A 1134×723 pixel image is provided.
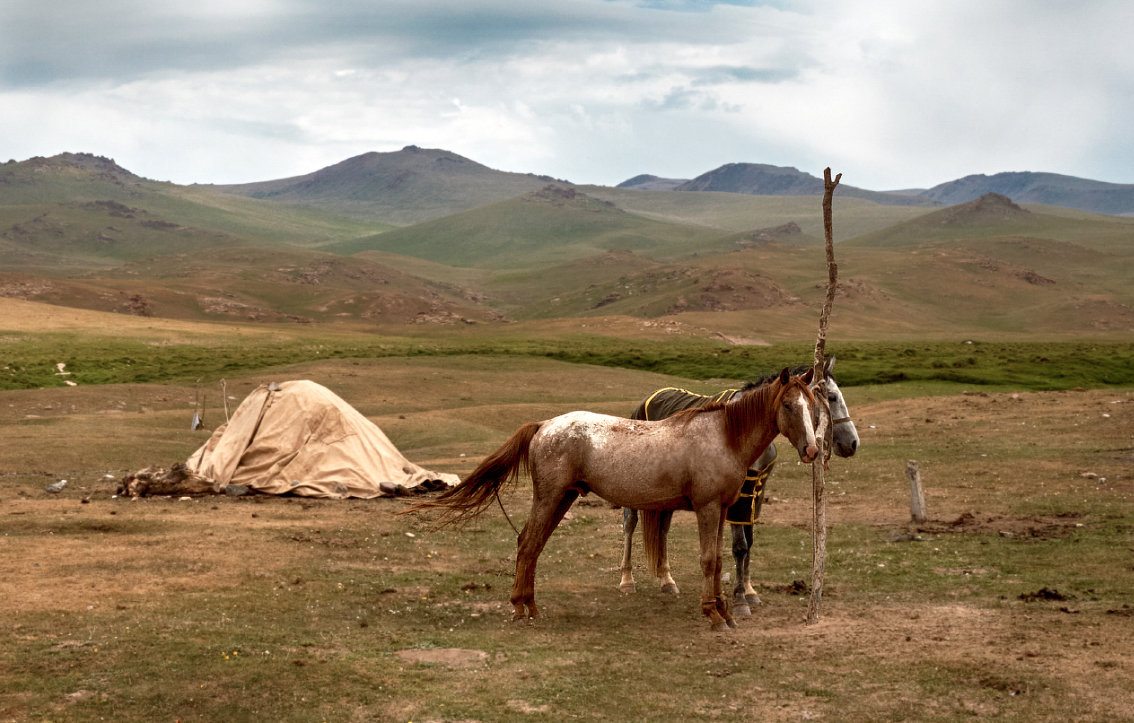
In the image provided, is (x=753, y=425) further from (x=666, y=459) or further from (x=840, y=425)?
(x=840, y=425)

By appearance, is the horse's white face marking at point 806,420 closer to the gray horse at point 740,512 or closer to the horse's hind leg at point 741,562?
the gray horse at point 740,512

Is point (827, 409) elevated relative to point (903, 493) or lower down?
elevated

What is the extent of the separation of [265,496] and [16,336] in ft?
186

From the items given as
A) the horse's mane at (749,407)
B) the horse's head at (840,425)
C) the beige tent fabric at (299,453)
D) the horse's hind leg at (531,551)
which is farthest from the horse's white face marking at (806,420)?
the beige tent fabric at (299,453)

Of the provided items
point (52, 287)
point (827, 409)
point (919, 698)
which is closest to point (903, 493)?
point (827, 409)

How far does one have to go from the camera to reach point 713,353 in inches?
2825

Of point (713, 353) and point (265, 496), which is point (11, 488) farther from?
point (713, 353)

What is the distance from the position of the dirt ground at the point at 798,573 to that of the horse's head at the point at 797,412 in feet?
7.18

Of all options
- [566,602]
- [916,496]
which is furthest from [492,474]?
[916,496]

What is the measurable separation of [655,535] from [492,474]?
251cm

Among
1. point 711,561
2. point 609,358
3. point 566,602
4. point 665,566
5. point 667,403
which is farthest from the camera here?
point 609,358

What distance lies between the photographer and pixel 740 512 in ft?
43.2

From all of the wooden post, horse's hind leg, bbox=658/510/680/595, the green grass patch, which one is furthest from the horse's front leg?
the green grass patch

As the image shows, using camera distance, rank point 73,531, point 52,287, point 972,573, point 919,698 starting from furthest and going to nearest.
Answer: point 52,287 < point 73,531 < point 972,573 < point 919,698
